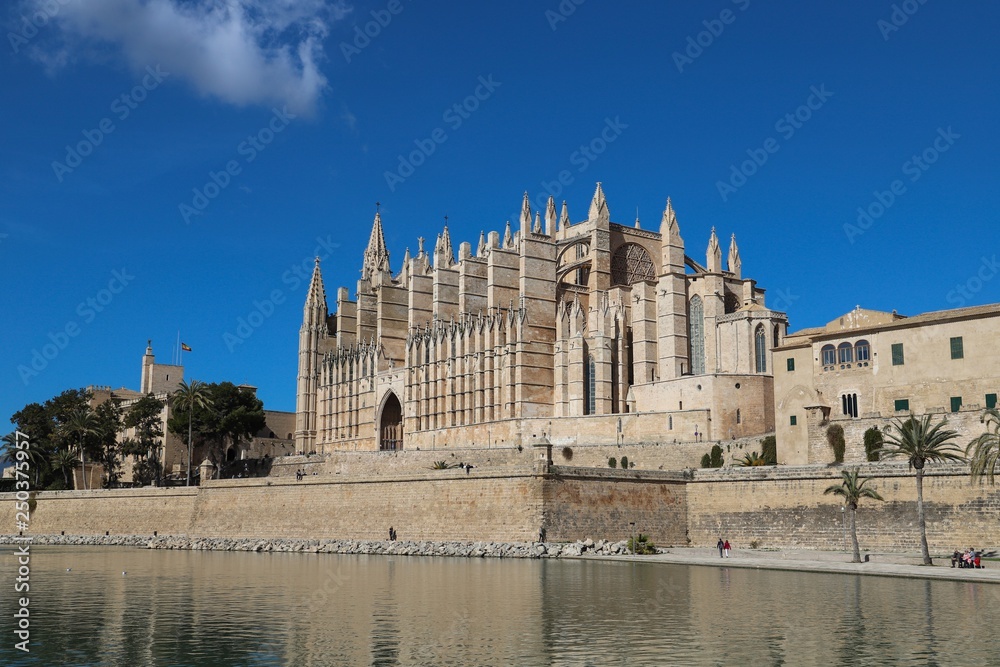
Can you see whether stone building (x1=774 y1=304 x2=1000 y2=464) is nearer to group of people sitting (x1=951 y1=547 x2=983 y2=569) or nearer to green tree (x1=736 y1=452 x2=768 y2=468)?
green tree (x1=736 y1=452 x2=768 y2=468)

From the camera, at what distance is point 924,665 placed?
1505 cm

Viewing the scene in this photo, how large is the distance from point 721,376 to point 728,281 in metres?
11.5

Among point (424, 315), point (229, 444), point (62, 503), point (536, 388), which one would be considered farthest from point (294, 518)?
point (229, 444)

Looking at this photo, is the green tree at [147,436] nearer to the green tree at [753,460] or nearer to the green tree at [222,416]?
the green tree at [222,416]

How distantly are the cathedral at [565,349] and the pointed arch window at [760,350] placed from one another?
2.1 inches

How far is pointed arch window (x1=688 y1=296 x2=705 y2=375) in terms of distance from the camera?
52906 millimetres

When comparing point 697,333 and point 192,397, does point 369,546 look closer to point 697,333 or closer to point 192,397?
point 697,333

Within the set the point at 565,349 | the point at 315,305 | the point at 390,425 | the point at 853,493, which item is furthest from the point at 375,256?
the point at 853,493

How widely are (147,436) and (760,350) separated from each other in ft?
130

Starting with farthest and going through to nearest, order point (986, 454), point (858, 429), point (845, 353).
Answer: point (845, 353) < point (858, 429) < point (986, 454)

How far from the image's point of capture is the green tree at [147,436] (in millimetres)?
66938

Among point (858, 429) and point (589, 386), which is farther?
point (589, 386)

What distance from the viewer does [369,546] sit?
39219 millimetres

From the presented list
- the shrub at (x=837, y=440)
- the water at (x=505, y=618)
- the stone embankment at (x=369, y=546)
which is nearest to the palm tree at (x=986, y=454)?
the water at (x=505, y=618)
